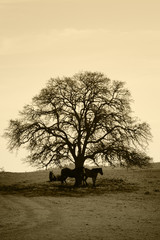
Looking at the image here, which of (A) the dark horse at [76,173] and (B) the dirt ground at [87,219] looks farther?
(A) the dark horse at [76,173]

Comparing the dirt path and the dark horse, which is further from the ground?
the dark horse

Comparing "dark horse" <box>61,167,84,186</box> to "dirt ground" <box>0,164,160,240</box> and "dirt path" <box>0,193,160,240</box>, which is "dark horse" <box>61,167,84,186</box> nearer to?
"dirt ground" <box>0,164,160,240</box>

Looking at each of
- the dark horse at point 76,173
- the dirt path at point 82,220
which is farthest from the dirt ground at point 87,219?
the dark horse at point 76,173

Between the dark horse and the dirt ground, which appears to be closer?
the dirt ground

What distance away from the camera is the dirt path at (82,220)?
1225 cm

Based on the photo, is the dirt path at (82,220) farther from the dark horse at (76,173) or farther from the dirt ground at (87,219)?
the dark horse at (76,173)

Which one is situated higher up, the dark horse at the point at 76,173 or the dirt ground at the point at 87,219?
the dark horse at the point at 76,173

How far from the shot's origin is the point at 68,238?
1170 centimetres

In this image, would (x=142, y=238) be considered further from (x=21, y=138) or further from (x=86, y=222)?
(x=21, y=138)

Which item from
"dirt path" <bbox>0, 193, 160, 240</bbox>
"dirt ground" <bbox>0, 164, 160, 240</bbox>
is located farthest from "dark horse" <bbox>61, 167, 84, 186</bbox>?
"dirt path" <bbox>0, 193, 160, 240</bbox>

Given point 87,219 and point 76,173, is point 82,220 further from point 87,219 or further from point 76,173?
point 76,173

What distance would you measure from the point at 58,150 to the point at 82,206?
1310 cm

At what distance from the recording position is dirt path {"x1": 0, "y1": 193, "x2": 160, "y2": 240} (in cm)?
1225

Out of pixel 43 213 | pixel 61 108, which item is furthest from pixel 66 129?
pixel 43 213
